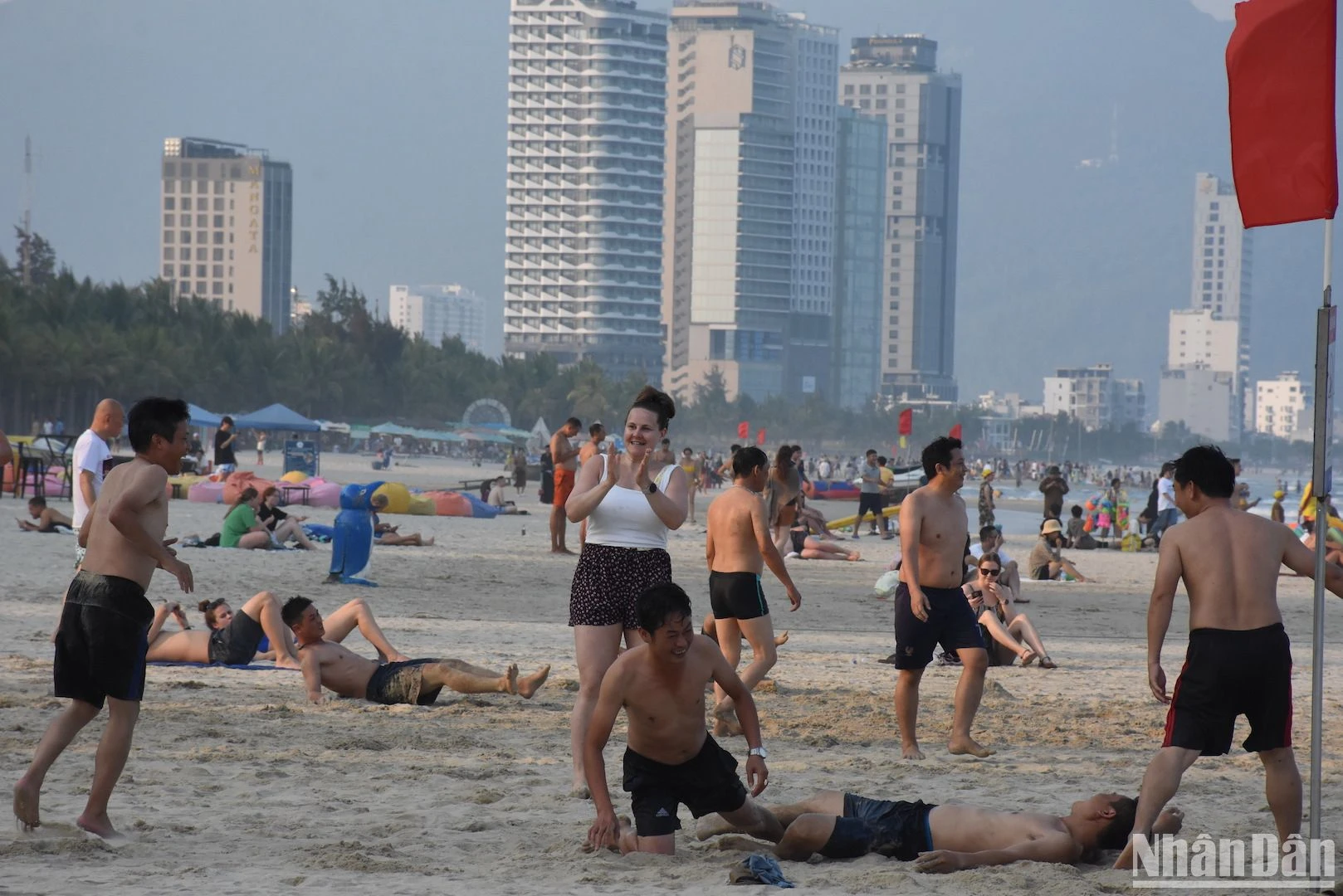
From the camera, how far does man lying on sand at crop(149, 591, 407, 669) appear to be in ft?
28.5

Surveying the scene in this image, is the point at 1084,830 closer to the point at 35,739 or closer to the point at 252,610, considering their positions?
the point at 35,739

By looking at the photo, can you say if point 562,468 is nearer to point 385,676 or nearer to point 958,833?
point 385,676

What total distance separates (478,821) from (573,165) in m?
187

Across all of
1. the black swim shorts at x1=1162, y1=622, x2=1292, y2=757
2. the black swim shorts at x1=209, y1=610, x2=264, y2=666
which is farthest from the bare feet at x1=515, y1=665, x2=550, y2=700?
the black swim shorts at x1=1162, y1=622, x2=1292, y2=757

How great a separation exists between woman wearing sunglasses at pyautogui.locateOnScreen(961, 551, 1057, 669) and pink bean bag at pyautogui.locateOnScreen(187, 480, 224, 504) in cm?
1697

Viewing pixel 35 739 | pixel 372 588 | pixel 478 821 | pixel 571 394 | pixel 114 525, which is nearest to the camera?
pixel 114 525

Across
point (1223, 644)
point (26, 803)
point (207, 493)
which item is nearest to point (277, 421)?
point (207, 493)

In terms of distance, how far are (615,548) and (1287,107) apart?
8.78ft

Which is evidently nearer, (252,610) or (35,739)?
(35,739)

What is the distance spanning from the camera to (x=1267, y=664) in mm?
4719

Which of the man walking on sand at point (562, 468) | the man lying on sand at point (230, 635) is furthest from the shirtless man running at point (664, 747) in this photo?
the man walking on sand at point (562, 468)

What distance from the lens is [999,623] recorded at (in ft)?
34.0

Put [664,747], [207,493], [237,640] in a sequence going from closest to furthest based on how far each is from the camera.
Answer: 1. [664,747]
2. [237,640]
3. [207,493]

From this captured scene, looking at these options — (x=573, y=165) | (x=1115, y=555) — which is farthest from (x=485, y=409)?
(x=573, y=165)
